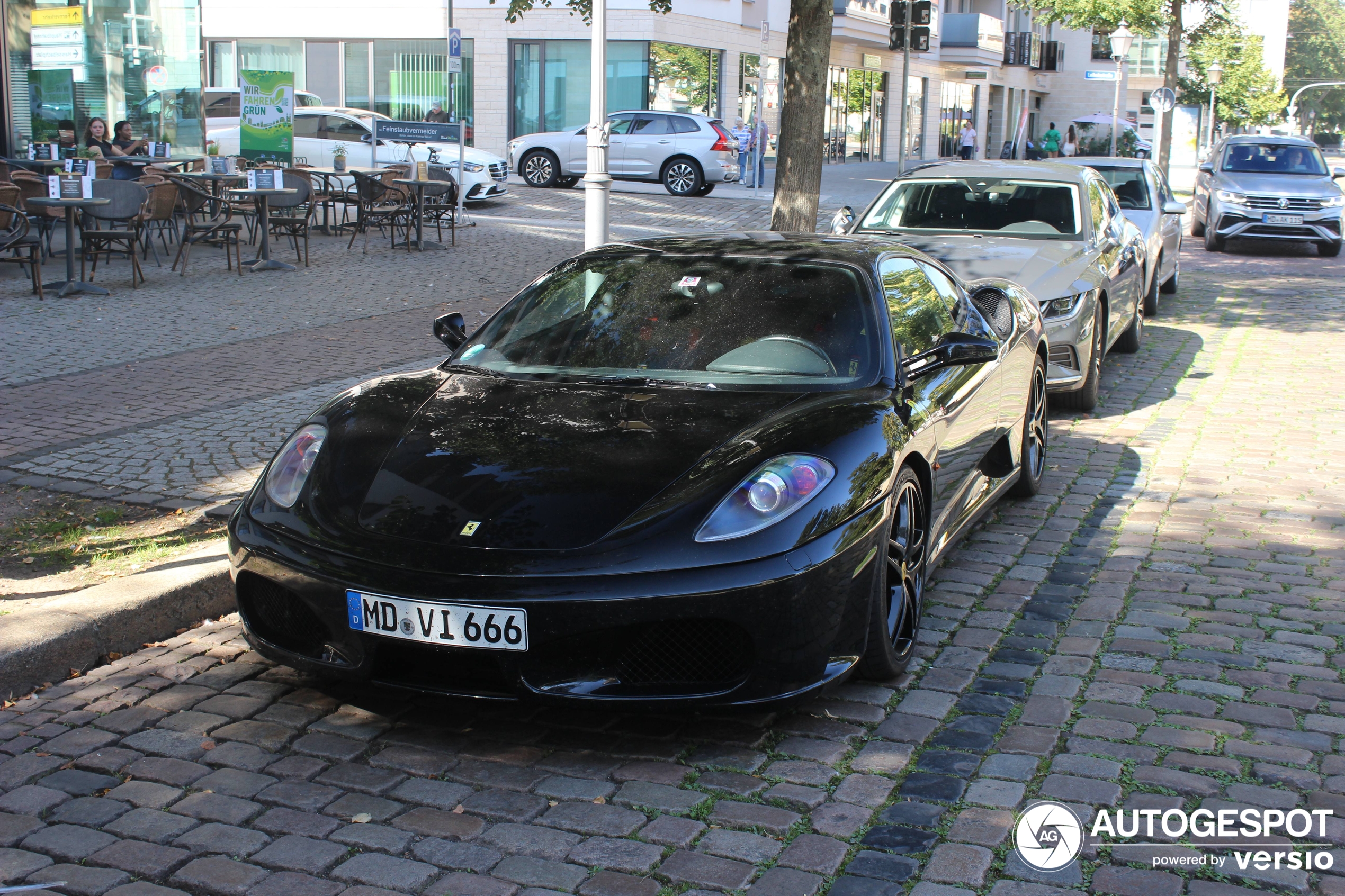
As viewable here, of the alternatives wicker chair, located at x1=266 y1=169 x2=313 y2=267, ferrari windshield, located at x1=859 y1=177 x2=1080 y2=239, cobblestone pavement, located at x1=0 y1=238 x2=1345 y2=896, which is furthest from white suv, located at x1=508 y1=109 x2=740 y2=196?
cobblestone pavement, located at x1=0 y1=238 x2=1345 y2=896

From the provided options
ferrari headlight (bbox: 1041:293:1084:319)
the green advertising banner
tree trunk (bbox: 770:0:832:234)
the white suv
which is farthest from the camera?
the white suv

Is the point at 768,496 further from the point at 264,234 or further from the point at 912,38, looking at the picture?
A: the point at 912,38

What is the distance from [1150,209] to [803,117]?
4135mm

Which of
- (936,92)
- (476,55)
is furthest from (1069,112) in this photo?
(476,55)

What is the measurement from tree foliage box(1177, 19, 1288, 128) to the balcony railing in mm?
7770

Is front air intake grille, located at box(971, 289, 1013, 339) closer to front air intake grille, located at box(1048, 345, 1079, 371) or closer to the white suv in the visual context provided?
front air intake grille, located at box(1048, 345, 1079, 371)

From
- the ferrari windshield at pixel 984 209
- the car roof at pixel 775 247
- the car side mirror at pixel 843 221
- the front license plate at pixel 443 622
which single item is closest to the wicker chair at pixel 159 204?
the car side mirror at pixel 843 221

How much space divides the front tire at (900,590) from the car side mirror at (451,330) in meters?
1.95

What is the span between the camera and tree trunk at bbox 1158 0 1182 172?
1292 inches

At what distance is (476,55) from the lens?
3538 cm

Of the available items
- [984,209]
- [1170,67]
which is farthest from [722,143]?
[984,209]

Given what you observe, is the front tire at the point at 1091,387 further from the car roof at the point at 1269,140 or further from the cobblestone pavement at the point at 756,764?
the car roof at the point at 1269,140

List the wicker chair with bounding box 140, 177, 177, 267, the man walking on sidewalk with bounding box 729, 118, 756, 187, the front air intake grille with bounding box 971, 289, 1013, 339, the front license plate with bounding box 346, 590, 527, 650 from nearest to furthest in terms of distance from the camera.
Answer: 1. the front license plate with bounding box 346, 590, 527, 650
2. the front air intake grille with bounding box 971, 289, 1013, 339
3. the wicker chair with bounding box 140, 177, 177, 267
4. the man walking on sidewalk with bounding box 729, 118, 756, 187

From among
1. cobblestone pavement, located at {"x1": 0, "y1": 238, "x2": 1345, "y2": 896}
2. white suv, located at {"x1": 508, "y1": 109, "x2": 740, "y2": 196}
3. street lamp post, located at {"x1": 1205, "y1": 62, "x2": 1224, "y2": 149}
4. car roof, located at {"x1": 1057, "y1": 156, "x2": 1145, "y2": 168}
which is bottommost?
cobblestone pavement, located at {"x1": 0, "y1": 238, "x2": 1345, "y2": 896}
